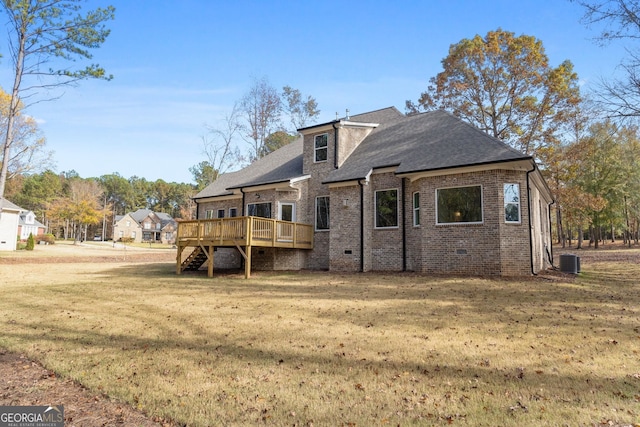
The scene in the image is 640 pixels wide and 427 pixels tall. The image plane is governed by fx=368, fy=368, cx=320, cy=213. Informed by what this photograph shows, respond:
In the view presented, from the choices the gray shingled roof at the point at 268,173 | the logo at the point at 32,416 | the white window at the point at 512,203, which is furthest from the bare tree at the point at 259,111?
the logo at the point at 32,416

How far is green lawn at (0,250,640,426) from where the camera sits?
11.3 feet

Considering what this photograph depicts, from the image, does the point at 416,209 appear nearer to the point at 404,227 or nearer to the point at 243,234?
the point at 404,227

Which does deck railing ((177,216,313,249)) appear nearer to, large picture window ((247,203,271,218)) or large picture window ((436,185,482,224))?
large picture window ((247,203,271,218))

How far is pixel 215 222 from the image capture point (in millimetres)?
15258

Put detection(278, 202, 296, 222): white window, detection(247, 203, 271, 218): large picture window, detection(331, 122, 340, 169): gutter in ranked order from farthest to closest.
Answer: detection(247, 203, 271, 218): large picture window < detection(278, 202, 296, 222): white window < detection(331, 122, 340, 169): gutter

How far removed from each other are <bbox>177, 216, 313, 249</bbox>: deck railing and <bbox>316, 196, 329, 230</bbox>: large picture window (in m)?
0.85

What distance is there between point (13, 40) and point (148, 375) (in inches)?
721

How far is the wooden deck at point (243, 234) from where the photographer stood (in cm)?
1451

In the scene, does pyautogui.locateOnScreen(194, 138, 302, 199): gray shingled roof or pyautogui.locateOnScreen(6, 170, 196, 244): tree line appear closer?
pyautogui.locateOnScreen(194, 138, 302, 199): gray shingled roof

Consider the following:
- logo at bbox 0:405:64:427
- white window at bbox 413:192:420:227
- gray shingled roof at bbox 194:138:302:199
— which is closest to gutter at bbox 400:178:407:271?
white window at bbox 413:192:420:227

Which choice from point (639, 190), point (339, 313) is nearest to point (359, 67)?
point (339, 313)

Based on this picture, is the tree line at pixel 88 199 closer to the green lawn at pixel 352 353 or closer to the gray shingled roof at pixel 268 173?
the gray shingled roof at pixel 268 173

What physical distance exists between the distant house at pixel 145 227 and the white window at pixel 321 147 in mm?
56823

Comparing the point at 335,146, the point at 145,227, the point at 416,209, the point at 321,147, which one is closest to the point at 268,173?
the point at 321,147
